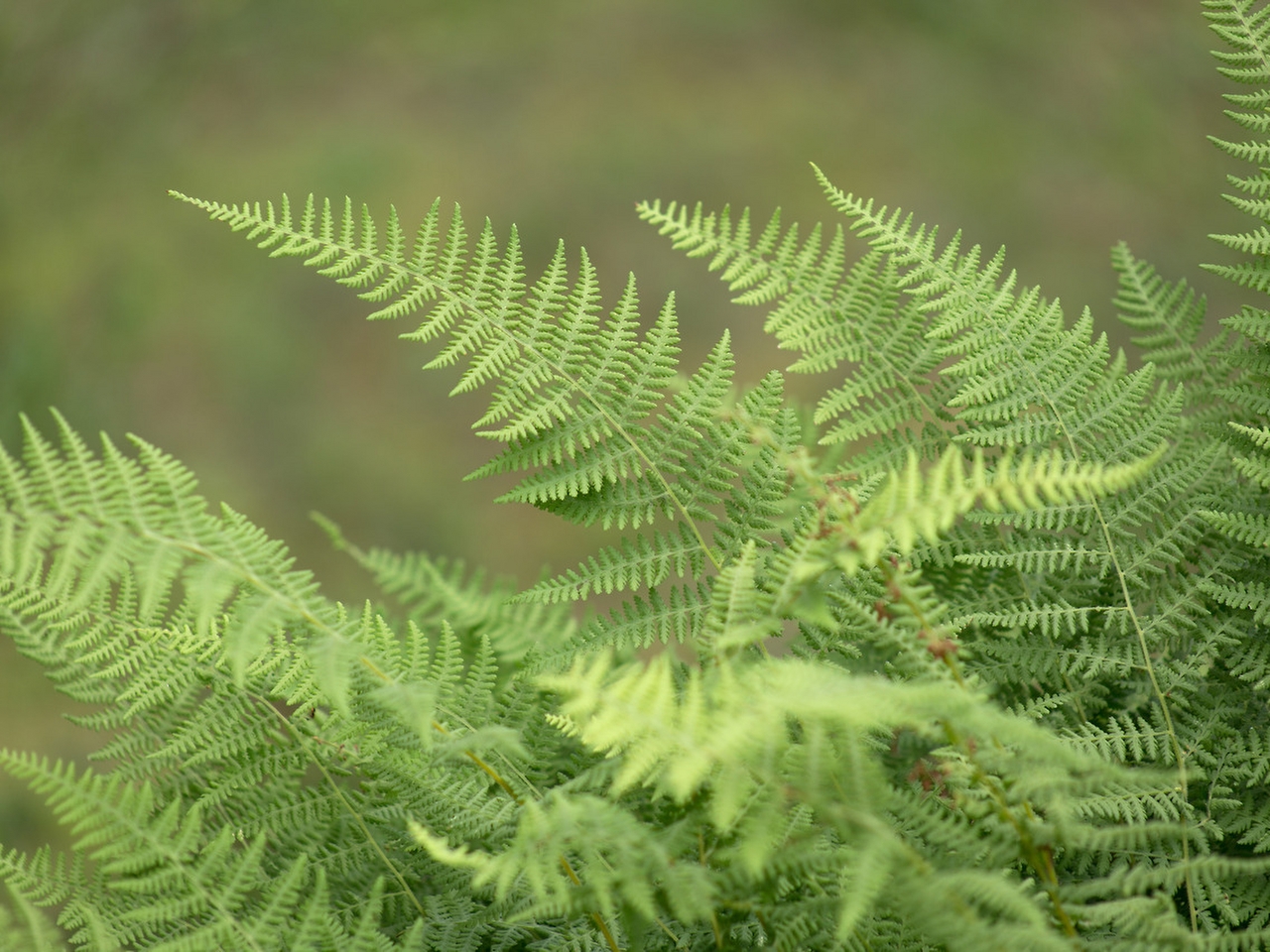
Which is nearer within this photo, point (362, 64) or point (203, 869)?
point (203, 869)

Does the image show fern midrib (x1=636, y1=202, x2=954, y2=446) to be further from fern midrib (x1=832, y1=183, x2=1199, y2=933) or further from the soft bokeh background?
the soft bokeh background

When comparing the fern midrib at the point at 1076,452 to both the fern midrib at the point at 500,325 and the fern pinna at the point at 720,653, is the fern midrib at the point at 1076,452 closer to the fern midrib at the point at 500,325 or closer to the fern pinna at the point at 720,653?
the fern pinna at the point at 720,653

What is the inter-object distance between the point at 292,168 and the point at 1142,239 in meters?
2.62

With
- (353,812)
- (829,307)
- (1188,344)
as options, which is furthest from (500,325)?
(1188,344)

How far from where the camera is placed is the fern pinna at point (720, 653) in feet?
1.61

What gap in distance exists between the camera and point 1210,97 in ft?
10.4

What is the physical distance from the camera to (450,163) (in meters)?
3.30

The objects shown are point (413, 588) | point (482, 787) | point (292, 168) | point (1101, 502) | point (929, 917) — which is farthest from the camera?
point (292, 168)

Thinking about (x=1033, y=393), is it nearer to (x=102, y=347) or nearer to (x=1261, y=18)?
(x=1261, y=18)

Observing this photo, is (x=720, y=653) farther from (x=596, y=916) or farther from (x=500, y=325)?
(x=500, y=325)

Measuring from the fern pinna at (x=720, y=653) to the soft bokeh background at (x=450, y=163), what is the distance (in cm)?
208

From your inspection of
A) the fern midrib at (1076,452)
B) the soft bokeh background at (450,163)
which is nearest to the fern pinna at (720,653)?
the fern midrib at (1076,452)

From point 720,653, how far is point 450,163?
3.04 meters

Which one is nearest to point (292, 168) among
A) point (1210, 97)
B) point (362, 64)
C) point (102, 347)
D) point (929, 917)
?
point (362, 64)
